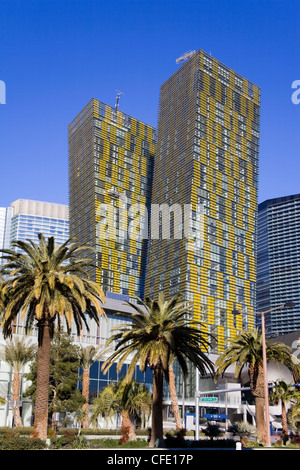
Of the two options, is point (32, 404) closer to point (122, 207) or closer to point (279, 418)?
point (279, 418)

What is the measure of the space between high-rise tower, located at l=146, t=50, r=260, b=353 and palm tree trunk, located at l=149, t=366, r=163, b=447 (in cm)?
10847

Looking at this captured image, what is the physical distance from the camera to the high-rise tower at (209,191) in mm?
155250

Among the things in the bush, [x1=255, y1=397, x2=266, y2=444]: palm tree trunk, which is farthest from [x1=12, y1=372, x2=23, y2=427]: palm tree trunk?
the bush

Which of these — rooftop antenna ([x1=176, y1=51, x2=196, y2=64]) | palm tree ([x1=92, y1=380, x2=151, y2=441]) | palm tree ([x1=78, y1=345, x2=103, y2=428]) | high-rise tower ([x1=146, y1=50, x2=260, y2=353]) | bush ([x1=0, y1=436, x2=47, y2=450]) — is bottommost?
bush ([x1=0, y1=436, x2=47, y2=450])

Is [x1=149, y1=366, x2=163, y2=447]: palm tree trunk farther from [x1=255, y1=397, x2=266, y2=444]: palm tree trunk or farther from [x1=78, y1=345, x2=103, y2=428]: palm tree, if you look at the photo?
[x1=78, y1=345, x2=103, y2=428]: palm tree

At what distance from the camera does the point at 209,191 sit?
16350cm

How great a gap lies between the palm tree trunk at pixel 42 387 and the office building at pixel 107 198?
139 m

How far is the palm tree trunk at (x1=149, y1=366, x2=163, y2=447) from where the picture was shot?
124 ft

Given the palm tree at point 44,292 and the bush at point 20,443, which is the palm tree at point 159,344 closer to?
the palm tree at point 44,292

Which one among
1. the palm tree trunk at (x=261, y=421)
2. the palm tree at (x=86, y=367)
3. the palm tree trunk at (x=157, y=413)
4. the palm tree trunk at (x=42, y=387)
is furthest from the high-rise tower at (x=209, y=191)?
the palm tree trunk at (x=42, y=387)

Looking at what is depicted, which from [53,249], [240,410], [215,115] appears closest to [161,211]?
[215,115]

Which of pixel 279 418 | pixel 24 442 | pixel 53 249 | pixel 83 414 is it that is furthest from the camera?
pixel 279 418

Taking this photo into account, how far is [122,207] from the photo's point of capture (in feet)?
Result: 629

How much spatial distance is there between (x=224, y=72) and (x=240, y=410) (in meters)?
112
